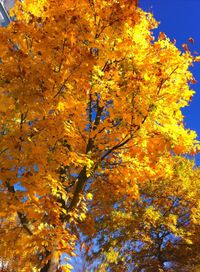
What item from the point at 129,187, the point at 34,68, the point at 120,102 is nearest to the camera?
the point at 34,68

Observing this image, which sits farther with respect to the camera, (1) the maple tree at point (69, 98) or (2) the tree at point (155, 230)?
(2) the tree at point (155, 230)

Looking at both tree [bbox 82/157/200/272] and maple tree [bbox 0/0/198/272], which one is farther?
A: tree [bbox 82/157/200/272]

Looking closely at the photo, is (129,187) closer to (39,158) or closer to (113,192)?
(113,192)

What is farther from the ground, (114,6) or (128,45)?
(114,6)

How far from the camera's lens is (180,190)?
16.7 m

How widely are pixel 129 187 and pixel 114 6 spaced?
14.6 ft

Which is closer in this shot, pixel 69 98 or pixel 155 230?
pixel 69 98

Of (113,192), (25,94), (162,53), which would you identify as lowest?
(25,94)

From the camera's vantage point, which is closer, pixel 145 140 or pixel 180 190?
pixel 145 140

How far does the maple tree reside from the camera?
5418 millimetres

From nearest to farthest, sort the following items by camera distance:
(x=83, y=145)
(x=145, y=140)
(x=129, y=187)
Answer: (x=145, y=140) → (x=83, y=145) → (x=129, y=187)

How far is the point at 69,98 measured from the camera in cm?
623

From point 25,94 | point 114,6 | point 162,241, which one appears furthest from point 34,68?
point 162,241

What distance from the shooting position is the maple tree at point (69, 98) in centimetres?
542
